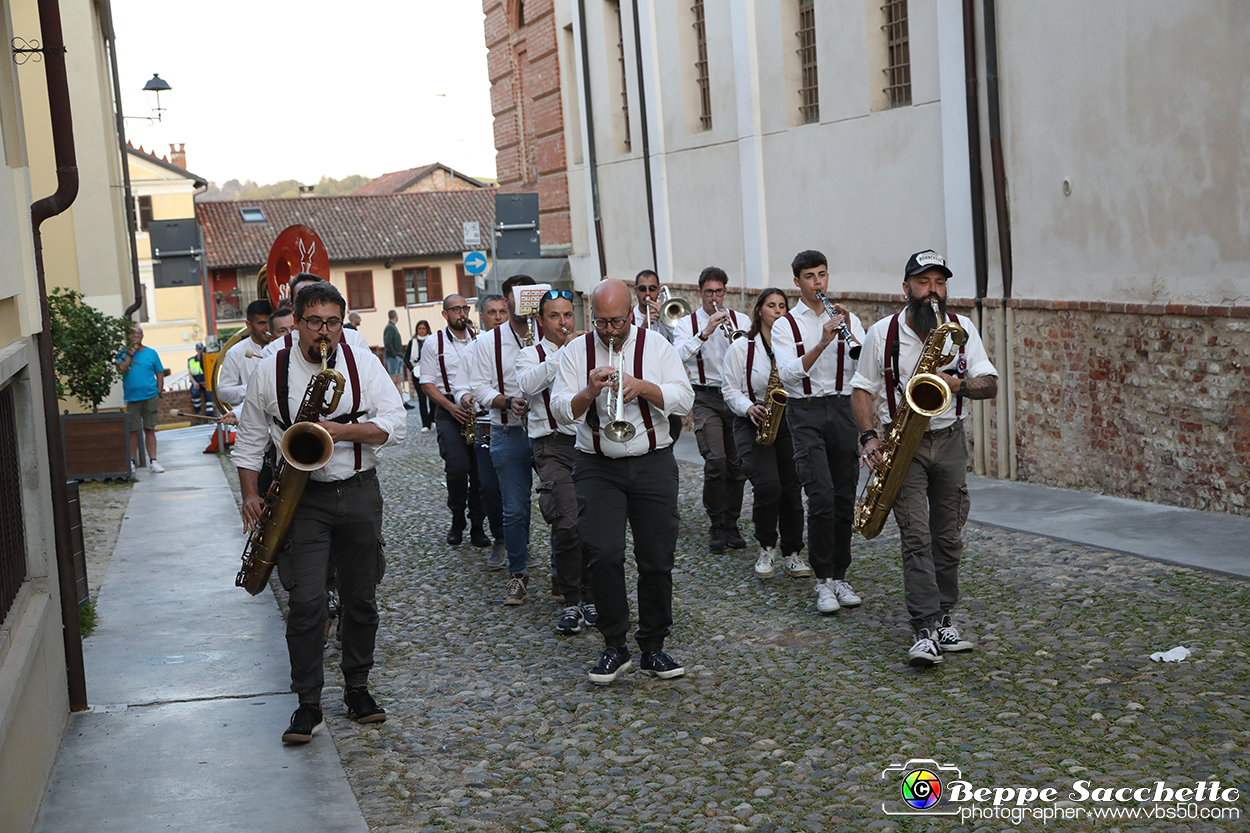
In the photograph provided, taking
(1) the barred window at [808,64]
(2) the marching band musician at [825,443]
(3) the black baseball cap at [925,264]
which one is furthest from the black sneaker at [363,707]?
Result: (1) the barred window at [808,64]

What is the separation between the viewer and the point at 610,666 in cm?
674

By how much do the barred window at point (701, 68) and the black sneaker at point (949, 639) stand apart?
12859mm

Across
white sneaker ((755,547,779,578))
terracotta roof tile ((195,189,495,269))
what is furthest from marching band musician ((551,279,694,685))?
terracotta roof tile ((195,189,495,269))

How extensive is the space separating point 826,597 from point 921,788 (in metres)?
2.89

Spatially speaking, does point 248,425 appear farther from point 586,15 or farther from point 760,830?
point 586,15

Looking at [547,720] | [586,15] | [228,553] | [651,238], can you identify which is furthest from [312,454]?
[586,15]

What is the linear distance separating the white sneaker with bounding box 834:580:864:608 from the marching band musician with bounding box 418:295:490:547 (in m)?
3.45

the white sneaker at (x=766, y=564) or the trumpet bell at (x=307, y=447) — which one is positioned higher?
the trumpet bell at (x=307, y=447)

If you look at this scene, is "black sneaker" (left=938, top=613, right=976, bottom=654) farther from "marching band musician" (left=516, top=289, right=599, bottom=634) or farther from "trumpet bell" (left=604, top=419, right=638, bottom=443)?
"marching band musician" (left=516, top=289, right=599, bottom=634)

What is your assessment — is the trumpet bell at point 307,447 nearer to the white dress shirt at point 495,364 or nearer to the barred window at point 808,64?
the white dress shirt at point 495,364

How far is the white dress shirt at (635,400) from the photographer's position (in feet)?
21.4

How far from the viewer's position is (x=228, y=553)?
11438 millimetres

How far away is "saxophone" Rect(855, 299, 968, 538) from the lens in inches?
253

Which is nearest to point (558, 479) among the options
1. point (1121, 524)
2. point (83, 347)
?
point (1121, 524)
